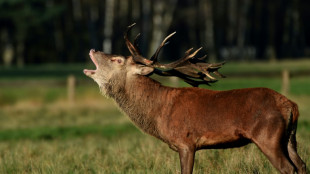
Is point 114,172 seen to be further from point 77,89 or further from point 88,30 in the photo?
point 88,30

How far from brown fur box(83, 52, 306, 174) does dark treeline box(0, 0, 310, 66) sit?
47362 millimetres

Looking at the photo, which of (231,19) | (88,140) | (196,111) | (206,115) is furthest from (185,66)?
(231,19)

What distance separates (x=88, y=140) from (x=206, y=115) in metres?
9.55

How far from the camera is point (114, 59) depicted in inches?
327

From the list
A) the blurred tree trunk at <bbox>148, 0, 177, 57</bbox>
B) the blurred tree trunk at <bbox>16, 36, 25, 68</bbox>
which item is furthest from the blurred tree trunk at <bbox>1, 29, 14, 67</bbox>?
the blurred tree trunk at <bbox>148, 0, 177, 57</bbox>

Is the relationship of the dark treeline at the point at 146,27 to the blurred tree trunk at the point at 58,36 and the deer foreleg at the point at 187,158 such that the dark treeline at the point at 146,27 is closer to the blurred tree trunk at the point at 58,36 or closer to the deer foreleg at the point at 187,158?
the blurred tree trunk at the point at 58,36

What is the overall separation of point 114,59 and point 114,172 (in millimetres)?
1624

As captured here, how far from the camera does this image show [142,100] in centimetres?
813

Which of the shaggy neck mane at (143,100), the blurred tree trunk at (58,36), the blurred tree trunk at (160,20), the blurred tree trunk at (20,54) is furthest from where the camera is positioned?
the blurred tree trunk at (58,36)

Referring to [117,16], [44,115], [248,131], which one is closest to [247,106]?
[248,131]

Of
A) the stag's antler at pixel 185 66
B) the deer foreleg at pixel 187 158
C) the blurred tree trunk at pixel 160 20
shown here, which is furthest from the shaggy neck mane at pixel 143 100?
the blurred tree trunk at pixel 160 20

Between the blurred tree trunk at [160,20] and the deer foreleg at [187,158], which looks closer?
the deer foreleg at [187,158]

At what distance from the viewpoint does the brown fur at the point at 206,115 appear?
6.91 meters

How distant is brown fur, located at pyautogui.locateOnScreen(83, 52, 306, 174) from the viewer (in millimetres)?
6910
